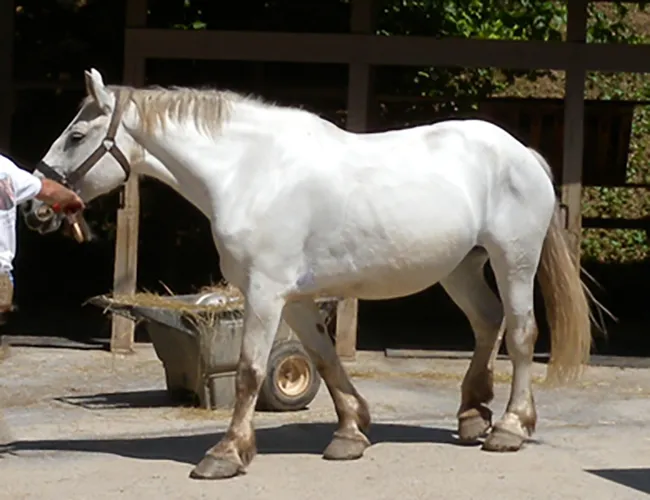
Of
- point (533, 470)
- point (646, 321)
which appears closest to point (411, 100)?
point (646, 321)

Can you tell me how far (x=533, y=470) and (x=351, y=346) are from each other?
3742 mm

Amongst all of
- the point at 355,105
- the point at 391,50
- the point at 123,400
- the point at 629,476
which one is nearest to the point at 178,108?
the point at 123,400

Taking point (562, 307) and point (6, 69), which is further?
point (6, 69)

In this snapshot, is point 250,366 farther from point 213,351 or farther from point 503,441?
point 213,351

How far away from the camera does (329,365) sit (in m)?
6.95

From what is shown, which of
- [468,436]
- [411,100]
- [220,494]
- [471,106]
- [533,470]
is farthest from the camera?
[471,106]

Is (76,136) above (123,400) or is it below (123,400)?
above

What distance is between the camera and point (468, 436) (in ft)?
23.6

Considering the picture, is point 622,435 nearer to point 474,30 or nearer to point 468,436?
point 468,436

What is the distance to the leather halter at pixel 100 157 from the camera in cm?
661

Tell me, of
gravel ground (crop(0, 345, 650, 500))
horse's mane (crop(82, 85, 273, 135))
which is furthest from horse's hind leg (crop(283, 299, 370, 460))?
horse's mane (crop(82, 85, 273, 135))

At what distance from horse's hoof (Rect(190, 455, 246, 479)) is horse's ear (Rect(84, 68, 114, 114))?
5.57 feet

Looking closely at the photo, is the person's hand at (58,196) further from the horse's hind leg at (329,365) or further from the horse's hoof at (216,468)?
the horse's hoof at (216,468)

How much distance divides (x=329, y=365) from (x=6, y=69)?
17.4 feet
